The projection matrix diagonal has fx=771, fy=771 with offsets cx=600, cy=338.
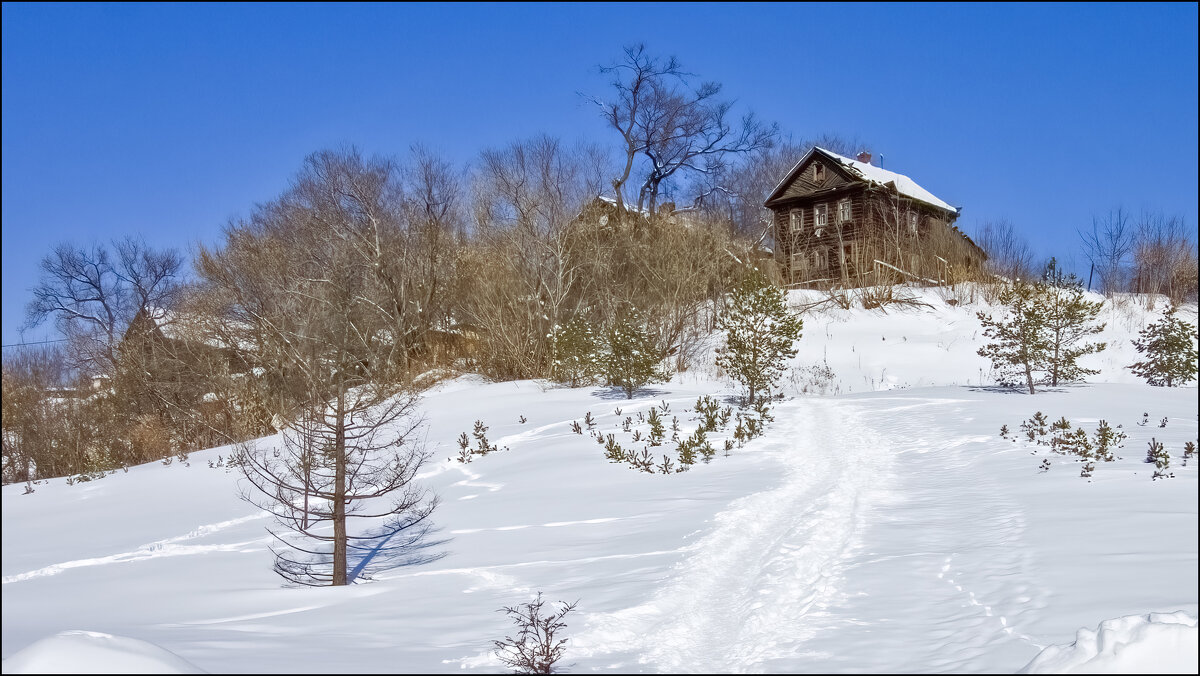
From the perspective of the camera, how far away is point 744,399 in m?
17.2

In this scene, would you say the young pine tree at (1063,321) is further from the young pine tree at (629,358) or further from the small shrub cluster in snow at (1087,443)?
the young pine tree at (629,358)

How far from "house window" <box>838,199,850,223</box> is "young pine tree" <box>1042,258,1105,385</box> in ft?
61.6

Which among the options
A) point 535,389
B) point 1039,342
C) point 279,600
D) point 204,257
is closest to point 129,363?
point 204,257

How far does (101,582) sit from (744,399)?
485 inches

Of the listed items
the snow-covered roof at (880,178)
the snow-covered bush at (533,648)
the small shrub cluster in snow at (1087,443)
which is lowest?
the snow-covered bush at (533,648)

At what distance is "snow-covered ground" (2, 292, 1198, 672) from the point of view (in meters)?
4.68

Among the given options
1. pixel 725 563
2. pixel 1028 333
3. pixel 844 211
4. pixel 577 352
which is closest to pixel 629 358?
pixel 577 352

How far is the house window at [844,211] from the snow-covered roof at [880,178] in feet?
4.83

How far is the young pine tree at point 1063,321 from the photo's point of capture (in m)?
16.0

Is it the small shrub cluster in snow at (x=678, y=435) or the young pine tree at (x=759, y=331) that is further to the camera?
the young pine tree at (x=759, y=331)

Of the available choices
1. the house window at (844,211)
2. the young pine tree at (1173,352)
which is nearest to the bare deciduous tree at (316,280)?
the young pine tree at (1173,352)

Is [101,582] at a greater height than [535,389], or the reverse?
[535,389]

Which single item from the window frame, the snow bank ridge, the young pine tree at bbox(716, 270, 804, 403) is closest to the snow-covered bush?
the snow bank ridge

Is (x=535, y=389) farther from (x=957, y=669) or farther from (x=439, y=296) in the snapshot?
(x=957, y=669)
